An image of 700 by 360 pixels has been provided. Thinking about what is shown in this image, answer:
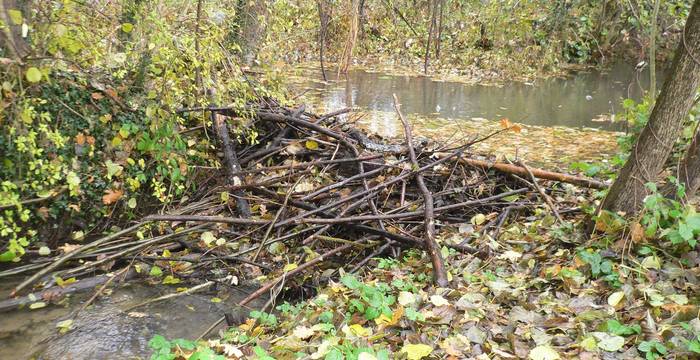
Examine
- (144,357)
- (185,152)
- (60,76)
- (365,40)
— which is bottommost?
(144,357)

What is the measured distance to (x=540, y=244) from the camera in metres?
4.06

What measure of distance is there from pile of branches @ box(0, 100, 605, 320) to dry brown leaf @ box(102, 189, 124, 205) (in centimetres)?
34

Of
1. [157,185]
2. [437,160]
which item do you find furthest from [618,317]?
[157,185]

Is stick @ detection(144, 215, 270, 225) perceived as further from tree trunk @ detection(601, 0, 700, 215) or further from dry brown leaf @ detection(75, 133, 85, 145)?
tree trunk @ detection(601, 0, 700, 215)

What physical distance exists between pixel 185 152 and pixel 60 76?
1304mm

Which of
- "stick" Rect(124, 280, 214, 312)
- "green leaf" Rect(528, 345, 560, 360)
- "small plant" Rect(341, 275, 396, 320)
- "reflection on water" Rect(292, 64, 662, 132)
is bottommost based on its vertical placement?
"stick" Rect(124, 280, 214, 312)

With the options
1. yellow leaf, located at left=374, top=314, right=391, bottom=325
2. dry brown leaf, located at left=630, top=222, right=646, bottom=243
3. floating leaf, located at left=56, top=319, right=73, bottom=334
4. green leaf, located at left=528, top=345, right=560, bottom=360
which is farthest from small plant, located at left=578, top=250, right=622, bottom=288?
floating leaf, located at left=56, top=319, right=73, bottom=334

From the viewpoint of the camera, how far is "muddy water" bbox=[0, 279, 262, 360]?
3.35 metres

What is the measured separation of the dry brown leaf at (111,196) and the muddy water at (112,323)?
84 cm

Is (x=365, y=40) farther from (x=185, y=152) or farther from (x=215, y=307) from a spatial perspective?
(x=215, y=307)

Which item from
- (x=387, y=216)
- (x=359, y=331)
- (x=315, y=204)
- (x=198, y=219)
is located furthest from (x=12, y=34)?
(x=359, y=331)

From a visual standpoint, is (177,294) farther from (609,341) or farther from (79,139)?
(609,341)

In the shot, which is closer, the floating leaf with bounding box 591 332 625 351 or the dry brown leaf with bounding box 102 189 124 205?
the floating leaf with bounding box 591 332 625 351

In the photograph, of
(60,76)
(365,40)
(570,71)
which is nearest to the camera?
(60,76)
